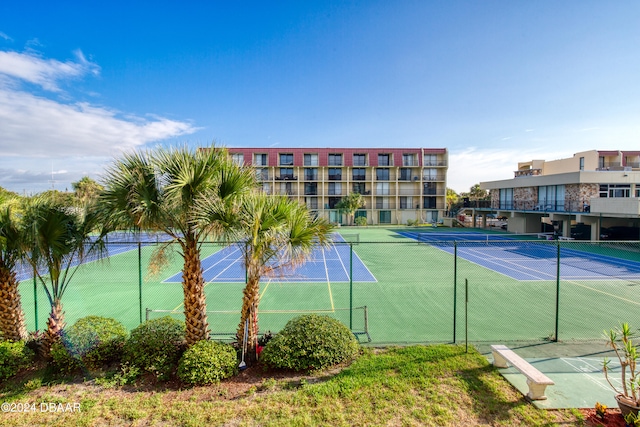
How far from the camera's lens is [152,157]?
6301mm

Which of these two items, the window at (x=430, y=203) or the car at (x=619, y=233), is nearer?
the car at (x=619, y=233)

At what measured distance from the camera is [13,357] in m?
6.36

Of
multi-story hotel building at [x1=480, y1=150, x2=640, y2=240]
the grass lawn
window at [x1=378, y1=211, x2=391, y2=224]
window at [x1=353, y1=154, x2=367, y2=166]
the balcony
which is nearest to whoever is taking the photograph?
the grass lawn

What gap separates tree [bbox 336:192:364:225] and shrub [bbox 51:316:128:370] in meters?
47.7

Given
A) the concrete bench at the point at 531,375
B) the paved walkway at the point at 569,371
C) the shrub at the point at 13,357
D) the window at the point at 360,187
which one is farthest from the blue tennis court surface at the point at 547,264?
the window at the point at 360,187

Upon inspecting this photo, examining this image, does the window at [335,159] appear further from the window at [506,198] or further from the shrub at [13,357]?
the shrub at [13,357]

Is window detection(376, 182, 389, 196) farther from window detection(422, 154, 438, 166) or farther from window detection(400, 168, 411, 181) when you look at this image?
window detection(422, 154, 438, 166)

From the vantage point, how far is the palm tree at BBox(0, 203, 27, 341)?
6387 mm

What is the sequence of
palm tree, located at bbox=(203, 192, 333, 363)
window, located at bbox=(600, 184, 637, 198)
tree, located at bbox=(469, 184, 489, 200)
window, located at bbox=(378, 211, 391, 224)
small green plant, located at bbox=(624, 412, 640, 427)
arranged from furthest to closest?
tree, located at bbox=(469, 184, 489, 200)
window, located at bbox=(378, 211, 391, 224)
window, located at bbox=(600, 184, 637, 198)
palm tree, located at bbox=(203, 192, 333, 363)
small green plant, located at bbox=(624, 412, 640, 427)

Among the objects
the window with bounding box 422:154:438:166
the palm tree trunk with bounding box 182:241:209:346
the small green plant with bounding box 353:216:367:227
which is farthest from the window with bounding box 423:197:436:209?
the palm tree trunk with bounding box 182:241:209:346

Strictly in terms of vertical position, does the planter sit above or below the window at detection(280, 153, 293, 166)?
below

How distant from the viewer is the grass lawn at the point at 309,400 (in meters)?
5.03

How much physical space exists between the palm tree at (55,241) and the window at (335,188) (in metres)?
52.1

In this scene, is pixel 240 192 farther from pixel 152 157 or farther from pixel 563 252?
pixel 563 252
